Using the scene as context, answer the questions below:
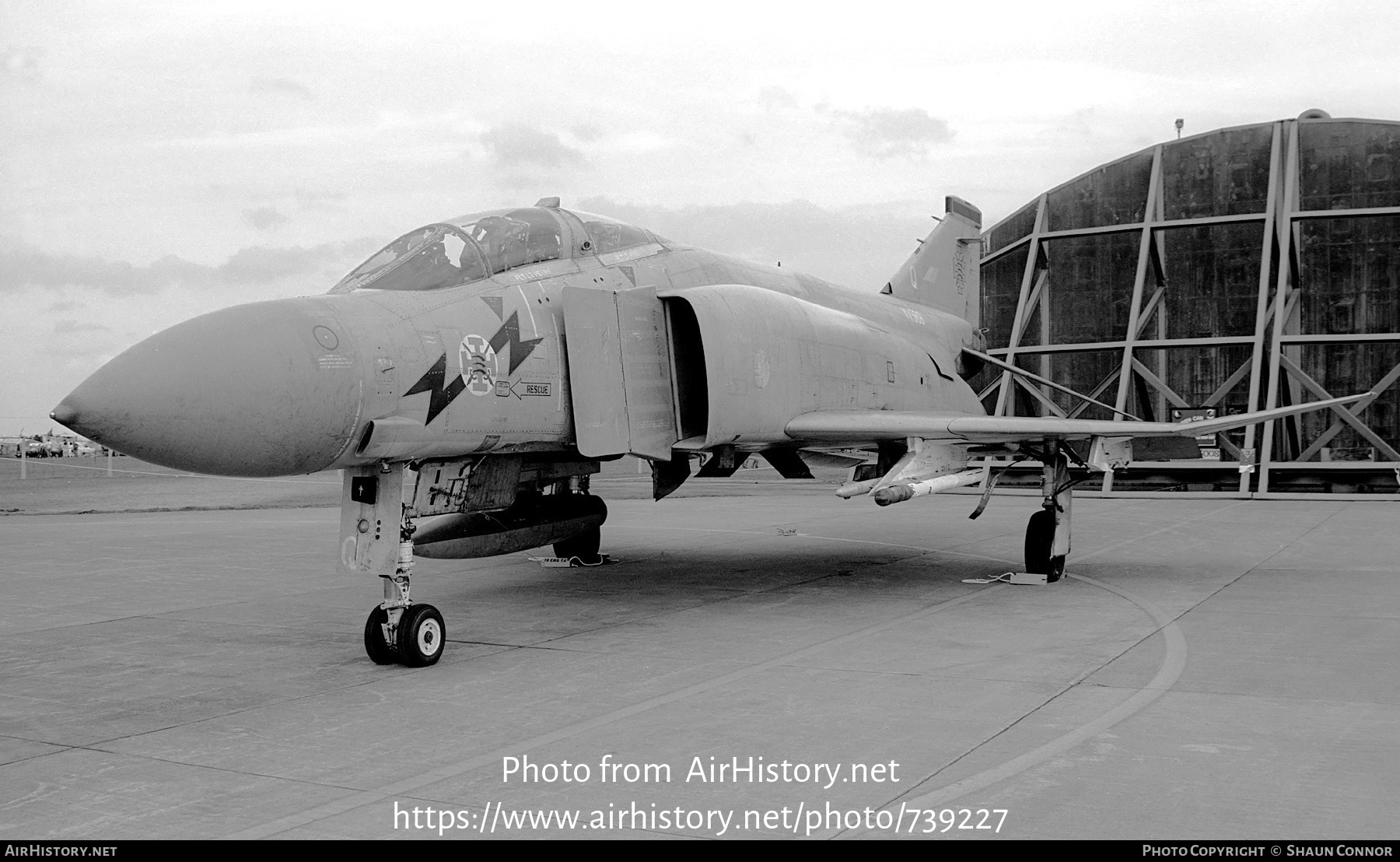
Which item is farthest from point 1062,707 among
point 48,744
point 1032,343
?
point 1032,343

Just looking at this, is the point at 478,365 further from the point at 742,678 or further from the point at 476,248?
the point at 742,678

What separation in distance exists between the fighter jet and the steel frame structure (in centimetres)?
1640

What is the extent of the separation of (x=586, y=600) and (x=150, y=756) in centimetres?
499

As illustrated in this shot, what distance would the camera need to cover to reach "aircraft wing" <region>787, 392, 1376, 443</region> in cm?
954

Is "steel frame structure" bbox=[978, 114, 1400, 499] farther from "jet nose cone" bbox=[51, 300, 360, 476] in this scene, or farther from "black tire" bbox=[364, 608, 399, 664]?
"jet nose cone" bbox=[51, 300, 360, 476]

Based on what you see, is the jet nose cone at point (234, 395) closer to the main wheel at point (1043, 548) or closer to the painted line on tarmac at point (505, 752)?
the painted line on tarmac at point (505, 752)

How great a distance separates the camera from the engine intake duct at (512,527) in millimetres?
9555

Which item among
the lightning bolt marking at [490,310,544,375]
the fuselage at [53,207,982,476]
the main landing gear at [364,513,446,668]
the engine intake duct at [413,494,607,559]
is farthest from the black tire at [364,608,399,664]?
the engine intake duct at [413,494,607,559]

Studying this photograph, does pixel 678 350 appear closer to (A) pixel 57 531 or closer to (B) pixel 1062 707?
(B) pixel 1062 707

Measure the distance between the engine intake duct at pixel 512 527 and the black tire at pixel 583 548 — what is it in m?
0.66

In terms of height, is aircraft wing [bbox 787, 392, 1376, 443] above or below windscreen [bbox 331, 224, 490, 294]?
below

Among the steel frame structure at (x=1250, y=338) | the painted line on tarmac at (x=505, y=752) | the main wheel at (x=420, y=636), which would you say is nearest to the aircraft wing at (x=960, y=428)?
the painted line on tarmac at (x=505, y=752)

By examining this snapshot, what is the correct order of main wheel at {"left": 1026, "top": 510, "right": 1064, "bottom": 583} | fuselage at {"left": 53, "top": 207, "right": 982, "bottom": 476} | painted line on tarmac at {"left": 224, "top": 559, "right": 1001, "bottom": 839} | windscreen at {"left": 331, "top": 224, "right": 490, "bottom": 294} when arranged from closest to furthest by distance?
1. painted line on tarmac at {"left": 224, "top": 559, "right": 1001, "bottom": 839}
2. fuselage at {"left": 53, "top": 207, "right": 982, "bottom": 476}
3. windscreen at {"left": 331, "top": 224, "right": 490, "bottom": 294}
4. main wheel at {"left": 1026, "top": 510, "right": 1064, "bottom": 583}

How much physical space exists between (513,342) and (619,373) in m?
0.98
